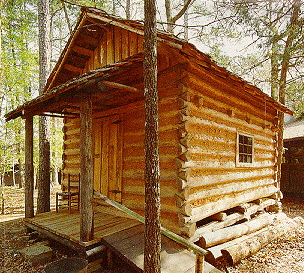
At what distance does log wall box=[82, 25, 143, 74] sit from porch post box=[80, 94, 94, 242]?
2.46 m

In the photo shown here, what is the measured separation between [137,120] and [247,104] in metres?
4.22

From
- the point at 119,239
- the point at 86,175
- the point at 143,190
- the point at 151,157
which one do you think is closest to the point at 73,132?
the point at 143,190

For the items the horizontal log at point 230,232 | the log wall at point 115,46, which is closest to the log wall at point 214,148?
the horizontal log at point 230,232

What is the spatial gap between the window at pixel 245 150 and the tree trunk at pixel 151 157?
4959mm

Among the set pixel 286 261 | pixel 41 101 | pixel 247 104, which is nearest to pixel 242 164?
pixel 247 104

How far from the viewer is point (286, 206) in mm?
12008

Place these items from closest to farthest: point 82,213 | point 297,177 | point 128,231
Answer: point 82,213 < point 128,231 < point 297,177

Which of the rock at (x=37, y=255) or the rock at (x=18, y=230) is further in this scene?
the rock at (x=18, y=230)

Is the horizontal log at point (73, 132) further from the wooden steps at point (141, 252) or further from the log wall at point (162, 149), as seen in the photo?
the wooden steps at point (141, 252)

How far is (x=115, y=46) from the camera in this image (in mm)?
7125

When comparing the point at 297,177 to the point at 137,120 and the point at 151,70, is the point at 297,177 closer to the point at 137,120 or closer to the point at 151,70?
the point at 137,120

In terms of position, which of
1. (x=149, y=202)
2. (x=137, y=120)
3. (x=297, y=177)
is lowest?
(x=297, y=177)

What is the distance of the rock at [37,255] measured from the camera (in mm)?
5125

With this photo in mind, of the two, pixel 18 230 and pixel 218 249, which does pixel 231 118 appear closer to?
pixel 218 249
